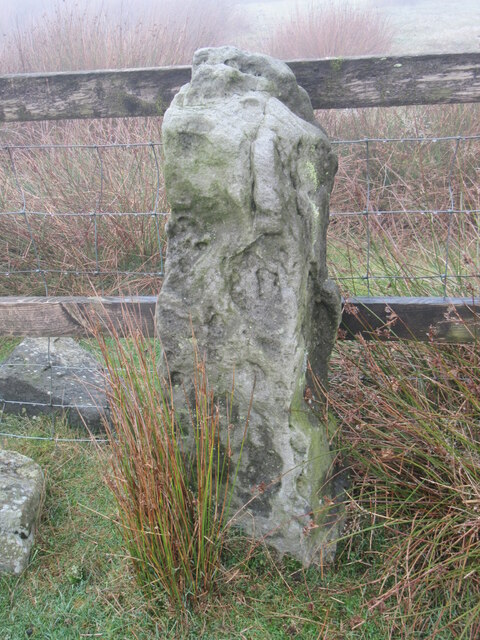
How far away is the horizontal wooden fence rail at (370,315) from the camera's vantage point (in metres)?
2.58

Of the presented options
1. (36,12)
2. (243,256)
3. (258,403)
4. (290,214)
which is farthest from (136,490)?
(36,12)

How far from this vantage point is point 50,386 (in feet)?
12.0

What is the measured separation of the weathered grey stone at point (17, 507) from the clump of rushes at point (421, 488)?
4.21 ft

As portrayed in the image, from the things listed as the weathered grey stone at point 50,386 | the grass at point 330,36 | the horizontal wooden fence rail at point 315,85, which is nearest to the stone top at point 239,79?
the horizontal wooden fence rail at point 315,85

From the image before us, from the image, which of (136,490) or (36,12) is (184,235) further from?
(36,12)

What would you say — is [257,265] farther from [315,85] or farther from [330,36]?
[330,36]

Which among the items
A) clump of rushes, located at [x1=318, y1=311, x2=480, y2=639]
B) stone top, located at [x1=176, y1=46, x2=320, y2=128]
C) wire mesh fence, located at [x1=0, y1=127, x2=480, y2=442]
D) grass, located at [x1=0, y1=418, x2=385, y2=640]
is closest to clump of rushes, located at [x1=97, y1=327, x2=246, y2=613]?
grass, located at [x1=0, y1=418, x2=385, y2=640]

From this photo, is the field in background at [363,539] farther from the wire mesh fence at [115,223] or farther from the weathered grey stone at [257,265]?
the wire mesh fence at [115,223]

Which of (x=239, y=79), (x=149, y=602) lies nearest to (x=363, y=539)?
(x=149, y=602)

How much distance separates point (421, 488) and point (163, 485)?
38.2 inches

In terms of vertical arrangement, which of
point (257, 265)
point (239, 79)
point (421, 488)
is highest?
point (239, 79)

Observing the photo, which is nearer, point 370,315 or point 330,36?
point 370,315

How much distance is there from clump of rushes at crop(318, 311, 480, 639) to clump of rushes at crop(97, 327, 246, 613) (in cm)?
52

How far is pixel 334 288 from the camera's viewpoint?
242cm
